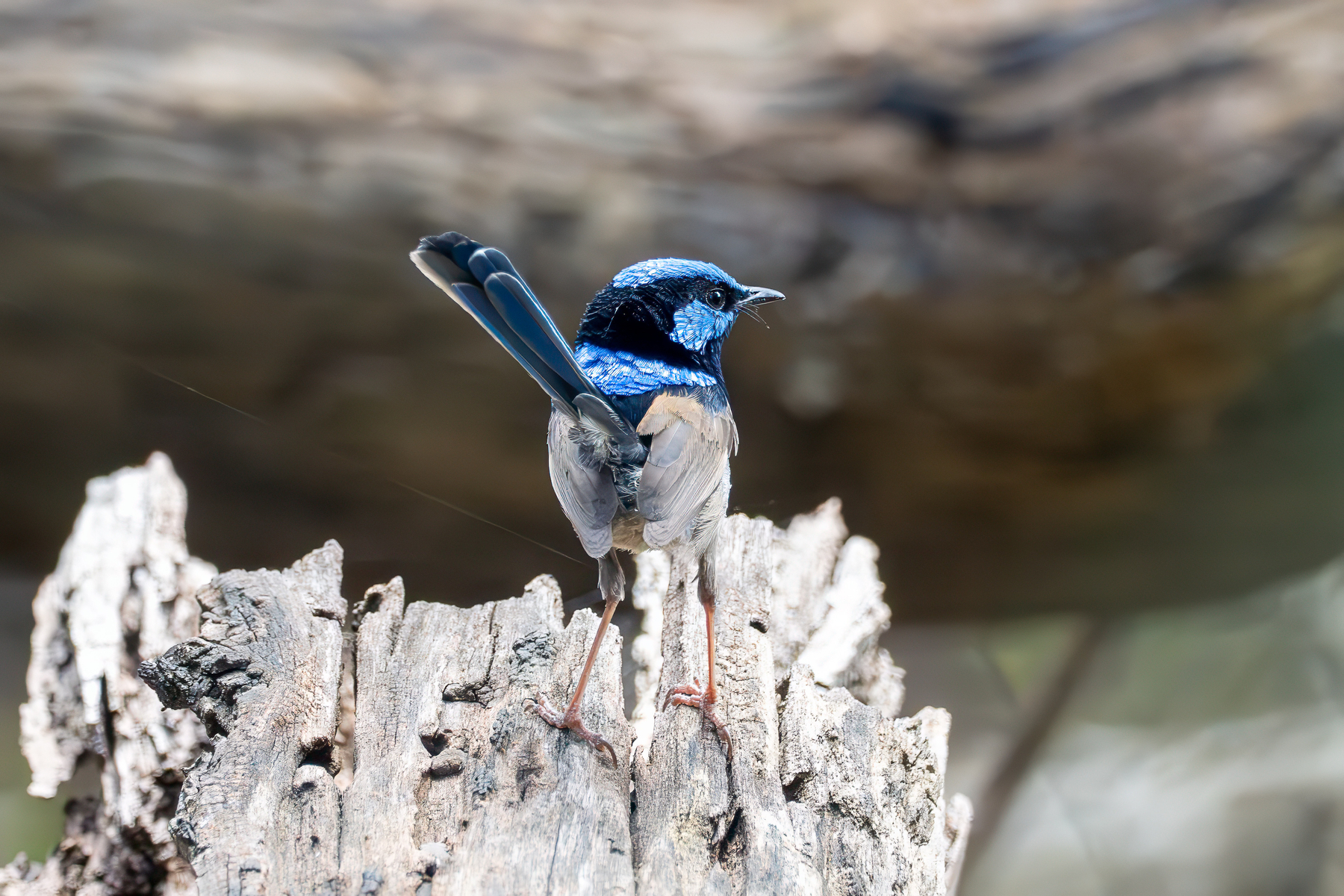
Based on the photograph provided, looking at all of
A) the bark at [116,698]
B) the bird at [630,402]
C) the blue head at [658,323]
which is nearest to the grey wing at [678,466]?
the bird at [630,402]

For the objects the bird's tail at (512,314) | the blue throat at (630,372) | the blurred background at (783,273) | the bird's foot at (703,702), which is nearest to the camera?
the bird's tail at (512,314)

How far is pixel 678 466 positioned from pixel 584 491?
0.94 feet

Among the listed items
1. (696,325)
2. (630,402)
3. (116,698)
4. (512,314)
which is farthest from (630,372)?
(116,698)

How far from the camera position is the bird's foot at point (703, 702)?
2684 mm

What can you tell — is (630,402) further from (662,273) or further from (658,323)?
(662,273)

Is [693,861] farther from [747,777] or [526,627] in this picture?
[526,627]

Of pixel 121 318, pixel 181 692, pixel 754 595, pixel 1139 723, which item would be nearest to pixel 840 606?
pixel 754 595

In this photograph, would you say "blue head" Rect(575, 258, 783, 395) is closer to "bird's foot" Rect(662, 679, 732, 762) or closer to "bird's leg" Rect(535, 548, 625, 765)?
"bird's leg" Rect(535, 548, 625, 765)

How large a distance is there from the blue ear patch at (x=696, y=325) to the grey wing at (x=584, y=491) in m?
0.58

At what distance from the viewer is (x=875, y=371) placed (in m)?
5.61

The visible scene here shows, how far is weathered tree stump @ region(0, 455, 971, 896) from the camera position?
216 centimetres

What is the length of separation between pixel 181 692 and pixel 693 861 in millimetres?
1497

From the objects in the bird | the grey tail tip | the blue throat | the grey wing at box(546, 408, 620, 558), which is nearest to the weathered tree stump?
the bird

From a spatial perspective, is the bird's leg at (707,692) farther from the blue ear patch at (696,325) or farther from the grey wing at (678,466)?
the blue ear patch at (696,325)
